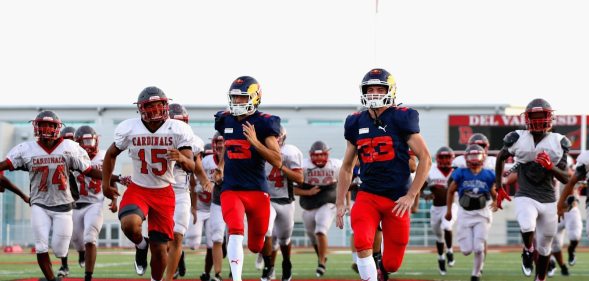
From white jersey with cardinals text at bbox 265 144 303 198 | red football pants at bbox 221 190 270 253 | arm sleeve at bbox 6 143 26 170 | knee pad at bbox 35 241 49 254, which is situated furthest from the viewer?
white jersey with cardinals text at bbox 265 144 303 198

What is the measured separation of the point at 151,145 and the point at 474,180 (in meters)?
6.21

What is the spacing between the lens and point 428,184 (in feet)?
56.3

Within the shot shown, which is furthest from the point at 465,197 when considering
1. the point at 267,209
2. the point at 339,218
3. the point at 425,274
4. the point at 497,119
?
the point at 497,119

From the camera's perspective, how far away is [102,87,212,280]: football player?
30.5 ft

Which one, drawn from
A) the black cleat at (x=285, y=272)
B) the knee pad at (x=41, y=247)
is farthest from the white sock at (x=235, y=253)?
the black cleat at (x=285, y=272)

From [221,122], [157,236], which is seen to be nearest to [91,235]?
[157,236]

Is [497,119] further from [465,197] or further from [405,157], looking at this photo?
[405,157]

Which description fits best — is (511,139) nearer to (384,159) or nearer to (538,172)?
(538,172)

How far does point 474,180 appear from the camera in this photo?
46.4 ft

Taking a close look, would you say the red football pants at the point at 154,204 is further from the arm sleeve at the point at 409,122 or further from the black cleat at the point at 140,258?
the black cleat at the point at 140,258

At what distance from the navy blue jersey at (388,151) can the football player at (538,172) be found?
3161mm

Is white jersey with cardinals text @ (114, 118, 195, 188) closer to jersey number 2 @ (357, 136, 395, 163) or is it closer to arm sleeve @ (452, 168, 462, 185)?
jersey number 2 @ (357, 136, 395, 163)

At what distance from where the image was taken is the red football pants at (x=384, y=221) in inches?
331

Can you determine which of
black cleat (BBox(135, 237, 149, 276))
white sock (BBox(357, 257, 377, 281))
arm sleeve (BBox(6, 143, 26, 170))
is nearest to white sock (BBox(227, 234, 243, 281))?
white sock (BBox(357, 257, 377, 281))
